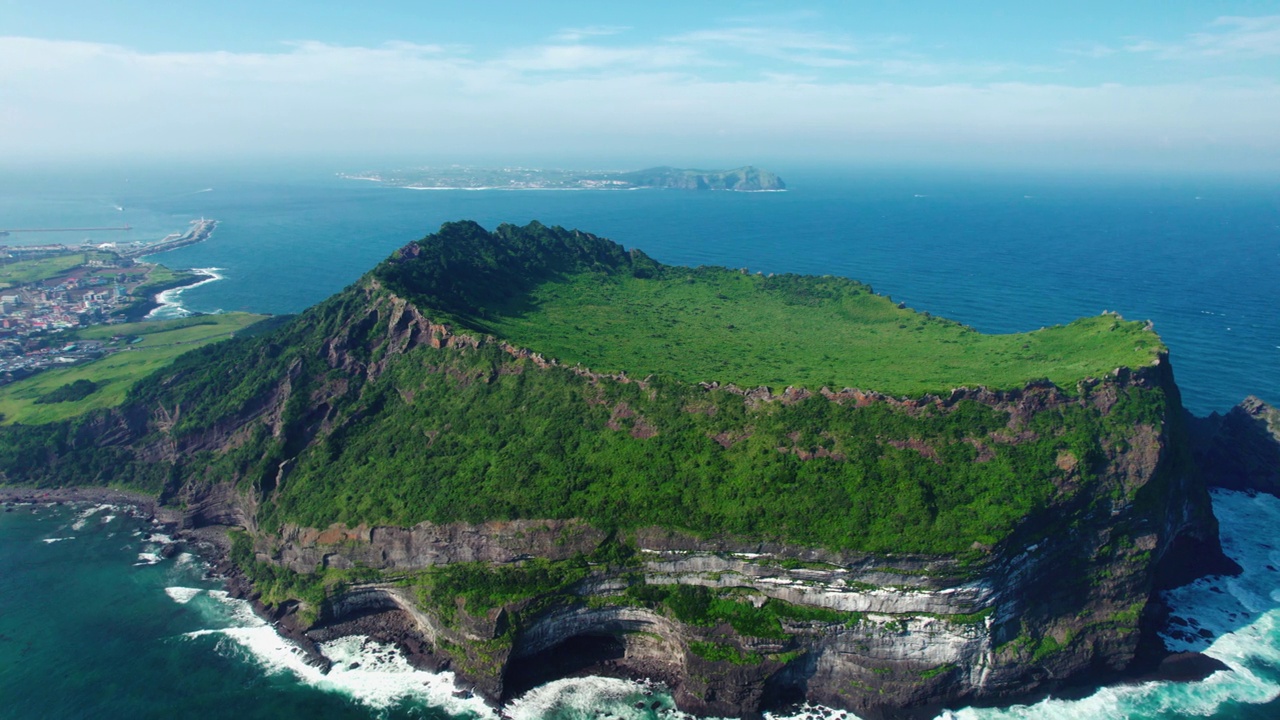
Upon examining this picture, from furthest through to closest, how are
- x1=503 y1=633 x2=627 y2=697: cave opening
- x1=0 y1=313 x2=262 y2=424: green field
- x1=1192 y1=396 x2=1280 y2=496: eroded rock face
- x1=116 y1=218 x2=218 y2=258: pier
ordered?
x1=116 y1=218 x2=218 y2=258: pier → x1=0 y1=313 x2=262 y2=424: green field → x1=1192 y1=396 x2=1280 y2=496: eroded rock face → x1=503 y1=633 x2=627 y2=697: cave opening

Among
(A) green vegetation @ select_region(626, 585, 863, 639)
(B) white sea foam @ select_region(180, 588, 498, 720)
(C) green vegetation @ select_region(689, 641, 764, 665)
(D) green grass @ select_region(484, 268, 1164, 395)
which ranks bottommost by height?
(B) white sea foam @ select_region(180, 588, 498, 720)

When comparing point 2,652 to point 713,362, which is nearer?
point 2,652

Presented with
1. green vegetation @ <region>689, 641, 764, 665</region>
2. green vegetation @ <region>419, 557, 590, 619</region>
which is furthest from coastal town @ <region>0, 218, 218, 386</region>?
green vegetation @ <region>689, 641, 764, 665</region>

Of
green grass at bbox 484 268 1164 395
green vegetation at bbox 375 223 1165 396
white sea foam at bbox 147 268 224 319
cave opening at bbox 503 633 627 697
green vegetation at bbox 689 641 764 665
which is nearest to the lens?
green vegetation at bbox 689 641 764 665

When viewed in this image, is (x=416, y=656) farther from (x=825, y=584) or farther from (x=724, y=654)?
(x=825, y=584)

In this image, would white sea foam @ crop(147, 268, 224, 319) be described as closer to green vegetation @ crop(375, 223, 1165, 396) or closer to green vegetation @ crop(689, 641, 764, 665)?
green vegetation @ crop(375, 223, 1165, 396)

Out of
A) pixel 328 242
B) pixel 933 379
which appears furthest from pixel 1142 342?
pixel 328 242

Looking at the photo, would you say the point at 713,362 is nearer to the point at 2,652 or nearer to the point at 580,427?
the point at 580,427
